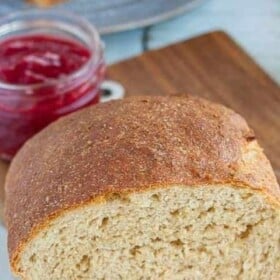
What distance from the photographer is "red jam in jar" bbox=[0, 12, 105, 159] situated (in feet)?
7.95

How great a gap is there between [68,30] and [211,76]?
431 mm

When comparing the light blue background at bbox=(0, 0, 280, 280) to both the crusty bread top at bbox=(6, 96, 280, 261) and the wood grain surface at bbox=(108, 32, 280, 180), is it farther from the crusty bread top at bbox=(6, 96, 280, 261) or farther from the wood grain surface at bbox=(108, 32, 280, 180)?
the crusty bread top at bbox=(6, 96, 280, 261)

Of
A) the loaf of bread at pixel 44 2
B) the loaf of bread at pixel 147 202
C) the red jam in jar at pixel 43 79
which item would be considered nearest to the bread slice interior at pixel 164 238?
the loaf of bread at pixel 147 202

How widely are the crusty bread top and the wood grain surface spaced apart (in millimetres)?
371

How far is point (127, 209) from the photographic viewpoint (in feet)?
6.76

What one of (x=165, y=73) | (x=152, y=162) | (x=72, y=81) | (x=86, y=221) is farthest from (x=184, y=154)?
(x=165, y=73)

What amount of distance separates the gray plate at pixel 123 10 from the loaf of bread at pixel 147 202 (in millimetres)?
696

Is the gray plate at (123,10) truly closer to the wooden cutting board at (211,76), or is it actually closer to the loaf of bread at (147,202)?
the wooden cutting board at (211,76)

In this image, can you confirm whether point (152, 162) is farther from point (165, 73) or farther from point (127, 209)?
point (165, 73)

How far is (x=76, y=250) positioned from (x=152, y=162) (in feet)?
0.86

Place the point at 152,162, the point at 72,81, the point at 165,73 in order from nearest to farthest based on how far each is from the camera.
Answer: the point at 152,162 < the point at 72,81 < the point at 165,73

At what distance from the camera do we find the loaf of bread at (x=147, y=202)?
6.70ft

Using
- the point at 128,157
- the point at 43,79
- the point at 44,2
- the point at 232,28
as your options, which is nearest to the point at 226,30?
the point at 232,28

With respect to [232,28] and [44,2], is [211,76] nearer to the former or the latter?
[232,28]
